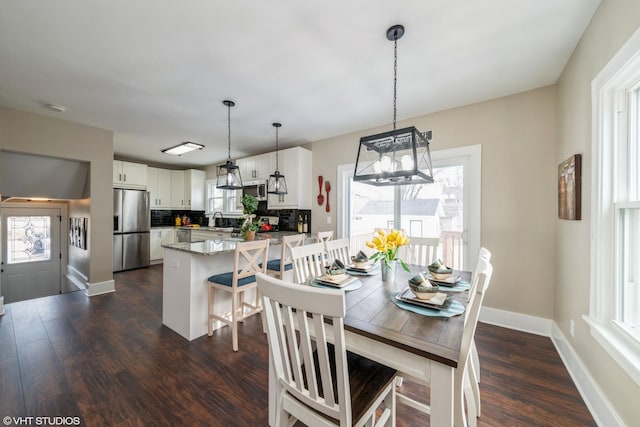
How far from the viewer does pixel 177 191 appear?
6.23 metres

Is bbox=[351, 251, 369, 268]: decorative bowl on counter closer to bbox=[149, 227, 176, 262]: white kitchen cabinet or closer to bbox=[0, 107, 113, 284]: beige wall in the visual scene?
bbox=[0, 107, 113, 284]: beige wall

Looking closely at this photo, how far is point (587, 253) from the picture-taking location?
171cm

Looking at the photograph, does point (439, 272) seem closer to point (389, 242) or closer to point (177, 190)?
point (389, 242)

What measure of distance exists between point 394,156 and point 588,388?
1.99 m

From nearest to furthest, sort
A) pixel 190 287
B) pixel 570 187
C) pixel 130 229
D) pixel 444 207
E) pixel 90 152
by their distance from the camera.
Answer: pixel 570 187 → pixel 190 287 → pixel 444 207 → pixel 90 152 → pixel 130 229

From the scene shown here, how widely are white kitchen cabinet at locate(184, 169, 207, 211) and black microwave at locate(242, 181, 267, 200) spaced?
2.08m

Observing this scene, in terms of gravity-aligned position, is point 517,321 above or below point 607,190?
below

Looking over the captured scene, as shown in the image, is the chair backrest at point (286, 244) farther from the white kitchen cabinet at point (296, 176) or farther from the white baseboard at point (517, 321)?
the white baseboard at point (517, 321)

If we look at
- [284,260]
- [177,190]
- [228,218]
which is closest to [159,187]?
[177,190]

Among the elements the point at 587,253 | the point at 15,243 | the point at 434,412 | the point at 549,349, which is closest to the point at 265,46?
the point at 434,412

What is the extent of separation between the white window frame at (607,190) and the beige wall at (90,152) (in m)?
5.46

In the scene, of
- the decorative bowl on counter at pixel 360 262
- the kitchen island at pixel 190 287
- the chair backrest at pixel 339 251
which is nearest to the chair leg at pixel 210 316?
the kitchen island at pixel 190 287

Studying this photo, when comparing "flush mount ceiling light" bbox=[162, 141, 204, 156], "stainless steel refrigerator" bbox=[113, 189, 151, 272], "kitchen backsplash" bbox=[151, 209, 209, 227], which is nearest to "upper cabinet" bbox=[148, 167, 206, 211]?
"kitchen backsplash" bbox=[151, 209, 209, 227]

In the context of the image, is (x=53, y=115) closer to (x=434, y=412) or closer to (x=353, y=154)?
(x=353, y=154)
